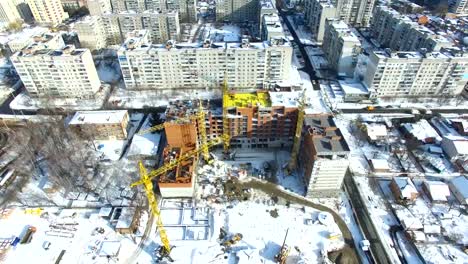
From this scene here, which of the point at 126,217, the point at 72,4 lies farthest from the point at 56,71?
the point at 72,4

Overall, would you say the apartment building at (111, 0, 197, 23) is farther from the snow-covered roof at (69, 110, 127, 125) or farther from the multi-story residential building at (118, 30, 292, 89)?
the snow-covered roof at (69, 110, 127, 125)

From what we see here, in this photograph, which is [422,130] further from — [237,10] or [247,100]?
[237,10]

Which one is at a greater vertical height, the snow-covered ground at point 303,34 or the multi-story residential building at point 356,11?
the multi-story residential building at point 356,11

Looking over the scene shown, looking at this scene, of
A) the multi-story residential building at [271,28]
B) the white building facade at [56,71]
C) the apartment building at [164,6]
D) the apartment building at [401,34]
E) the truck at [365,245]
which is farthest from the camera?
the apartment building at [164,6]

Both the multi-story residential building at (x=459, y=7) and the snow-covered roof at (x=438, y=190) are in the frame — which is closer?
the snow-covered roof at (x=438, y=190)

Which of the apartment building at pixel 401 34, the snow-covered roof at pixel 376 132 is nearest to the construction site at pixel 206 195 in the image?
the snow-covered roof at pixel 376 132

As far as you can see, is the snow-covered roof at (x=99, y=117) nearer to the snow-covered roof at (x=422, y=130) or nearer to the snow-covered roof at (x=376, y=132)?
the snow-covered roof at (x=376, y=132)
